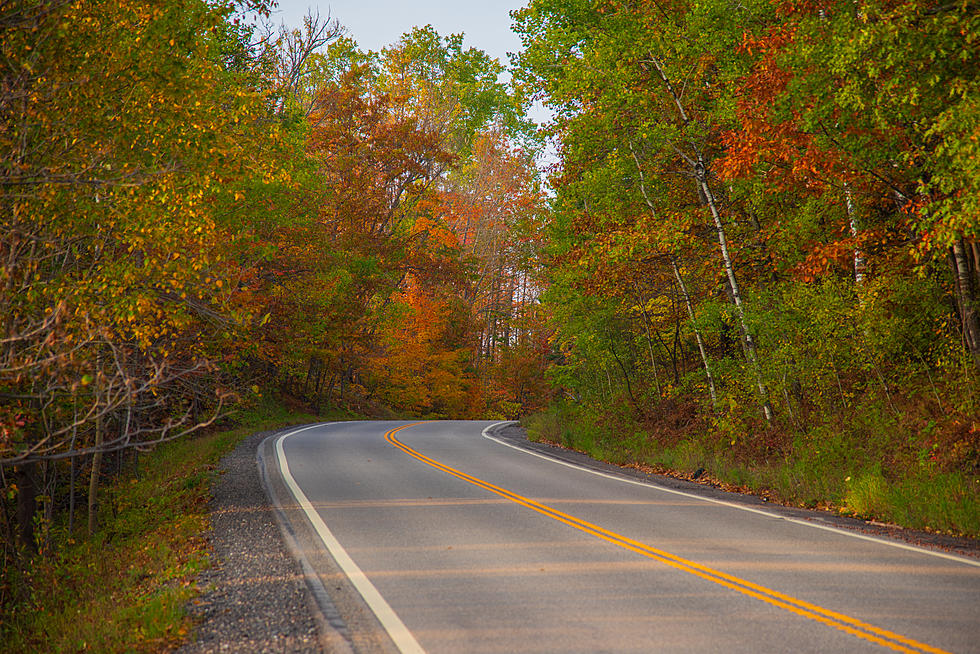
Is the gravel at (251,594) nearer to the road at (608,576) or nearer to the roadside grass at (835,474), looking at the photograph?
the road at (608,576)

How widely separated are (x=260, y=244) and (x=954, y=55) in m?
13.5

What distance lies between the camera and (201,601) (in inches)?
251

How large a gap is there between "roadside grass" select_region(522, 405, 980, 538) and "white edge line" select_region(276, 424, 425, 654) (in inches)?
273

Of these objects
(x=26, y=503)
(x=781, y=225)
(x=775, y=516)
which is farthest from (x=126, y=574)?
(x=781, y=225)

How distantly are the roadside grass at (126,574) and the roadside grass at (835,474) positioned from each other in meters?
8.56

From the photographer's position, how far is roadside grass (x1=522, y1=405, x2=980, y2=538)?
29.4 ft

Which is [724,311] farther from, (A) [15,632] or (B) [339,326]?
(B) [339,326]

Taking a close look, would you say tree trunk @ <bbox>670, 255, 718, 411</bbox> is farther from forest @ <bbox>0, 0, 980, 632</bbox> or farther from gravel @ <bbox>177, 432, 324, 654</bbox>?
gravel @ <bbox>177, 432, 324, 654</bbox>

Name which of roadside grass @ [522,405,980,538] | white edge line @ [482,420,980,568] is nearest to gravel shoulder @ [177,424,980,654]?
white edge line @ [482,420,980,568]

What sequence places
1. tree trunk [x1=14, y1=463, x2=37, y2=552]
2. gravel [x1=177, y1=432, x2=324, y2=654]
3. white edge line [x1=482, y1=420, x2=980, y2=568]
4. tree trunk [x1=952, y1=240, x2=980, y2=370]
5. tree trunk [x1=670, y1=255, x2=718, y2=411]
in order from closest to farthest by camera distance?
1. gravel [x1=177, y1=432, x2=324, y2=654]
2. white edge line [x1=482, y1=420, x2=980, y2=568]
3. tree trunk [x1=952, y1=240, x2=980, y2=370]
4. tree trunk [x1=14, y1=463, x2=37, y2=552]
5. tree trunk [x1=670, y1=255, x2=718, y2=411]

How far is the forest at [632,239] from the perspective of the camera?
304 inches

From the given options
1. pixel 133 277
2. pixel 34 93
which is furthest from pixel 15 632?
pixel 34 93

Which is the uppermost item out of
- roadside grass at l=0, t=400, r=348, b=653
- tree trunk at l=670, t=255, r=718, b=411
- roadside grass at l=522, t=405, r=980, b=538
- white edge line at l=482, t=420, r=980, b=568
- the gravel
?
tree trunk at l=670, t=255, r=718, b=411

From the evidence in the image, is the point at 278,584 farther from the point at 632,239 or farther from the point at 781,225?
the point at 781,225
